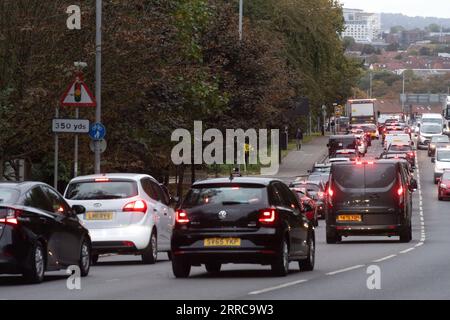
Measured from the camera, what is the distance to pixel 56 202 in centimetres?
2200

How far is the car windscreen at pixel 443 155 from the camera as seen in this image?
7631cm

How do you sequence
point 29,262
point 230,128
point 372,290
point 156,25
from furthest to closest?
point 230,128 → point 156,25 → point 29,262 → point 372,290

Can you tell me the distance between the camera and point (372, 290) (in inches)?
739

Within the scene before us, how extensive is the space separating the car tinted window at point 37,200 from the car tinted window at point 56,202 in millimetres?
130

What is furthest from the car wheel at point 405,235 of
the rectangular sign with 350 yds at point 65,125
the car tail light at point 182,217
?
the car tail light at point 182,217

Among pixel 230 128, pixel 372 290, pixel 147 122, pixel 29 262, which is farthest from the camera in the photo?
pixel 230 128

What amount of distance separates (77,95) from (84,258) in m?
11.9

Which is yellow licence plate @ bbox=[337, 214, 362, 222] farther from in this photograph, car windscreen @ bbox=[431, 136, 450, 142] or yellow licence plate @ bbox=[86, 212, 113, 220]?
car windscreen @ bbox=[431, 136, 450, 142]

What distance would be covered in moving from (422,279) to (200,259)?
11.2 ft

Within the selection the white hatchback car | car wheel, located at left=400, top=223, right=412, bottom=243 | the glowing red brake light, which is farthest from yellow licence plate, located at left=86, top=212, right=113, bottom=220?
car wheel, located at left=400, top=223, right=412, bottom=243

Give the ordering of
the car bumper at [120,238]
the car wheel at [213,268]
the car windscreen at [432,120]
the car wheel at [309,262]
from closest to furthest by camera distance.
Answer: the car wheel at [309,262] < the car wheel at [213,268] < the car bumper at [120,238] < the car windscreen at [432,120]

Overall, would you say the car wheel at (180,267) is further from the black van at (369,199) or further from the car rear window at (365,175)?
the car rear window at (365,175)

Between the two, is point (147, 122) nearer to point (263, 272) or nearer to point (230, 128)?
point (230, 128)
